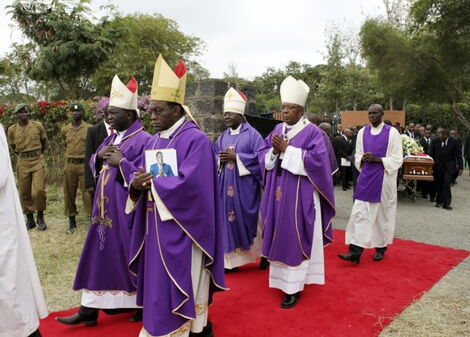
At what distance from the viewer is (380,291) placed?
192 inches

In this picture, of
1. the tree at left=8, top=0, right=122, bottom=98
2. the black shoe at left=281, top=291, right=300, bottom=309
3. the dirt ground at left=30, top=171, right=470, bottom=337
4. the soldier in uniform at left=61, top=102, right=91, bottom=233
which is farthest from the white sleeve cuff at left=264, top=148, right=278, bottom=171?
the tree at left=8, top=0, right=122, bottom=98

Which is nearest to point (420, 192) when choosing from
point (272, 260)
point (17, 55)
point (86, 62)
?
point (272, 260)

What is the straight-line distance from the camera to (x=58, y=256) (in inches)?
245

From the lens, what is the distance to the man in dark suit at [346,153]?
12820 millimetres

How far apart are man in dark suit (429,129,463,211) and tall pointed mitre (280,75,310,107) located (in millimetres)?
7298

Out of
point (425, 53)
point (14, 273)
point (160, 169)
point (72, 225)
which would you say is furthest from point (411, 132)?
point (14, 273)

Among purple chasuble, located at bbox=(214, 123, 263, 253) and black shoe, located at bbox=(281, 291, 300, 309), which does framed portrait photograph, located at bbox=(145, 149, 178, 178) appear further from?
purple chasuble, located at bbox=(214, 123, 263, 253)

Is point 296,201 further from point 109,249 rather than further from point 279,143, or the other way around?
point 109,249

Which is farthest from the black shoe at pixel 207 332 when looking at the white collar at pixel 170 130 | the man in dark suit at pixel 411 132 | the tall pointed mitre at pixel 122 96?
the man in dark suit at pixel 411 132

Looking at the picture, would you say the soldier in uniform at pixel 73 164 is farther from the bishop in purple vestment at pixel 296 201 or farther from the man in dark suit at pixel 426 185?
the man in dark suit at pixel 426 185

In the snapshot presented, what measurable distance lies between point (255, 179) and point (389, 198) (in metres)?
2.02

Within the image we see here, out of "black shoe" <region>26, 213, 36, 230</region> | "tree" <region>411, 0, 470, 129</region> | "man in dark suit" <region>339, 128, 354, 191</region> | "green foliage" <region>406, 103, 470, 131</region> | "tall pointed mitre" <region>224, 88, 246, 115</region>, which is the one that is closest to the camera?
"tall pointed mitre" <region>224, 88, 246, 115</region>

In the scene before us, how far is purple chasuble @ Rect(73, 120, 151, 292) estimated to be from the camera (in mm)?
3871

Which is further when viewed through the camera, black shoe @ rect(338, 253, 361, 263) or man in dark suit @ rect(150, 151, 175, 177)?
black shoe @ rect(338, 253, 361, 263)
